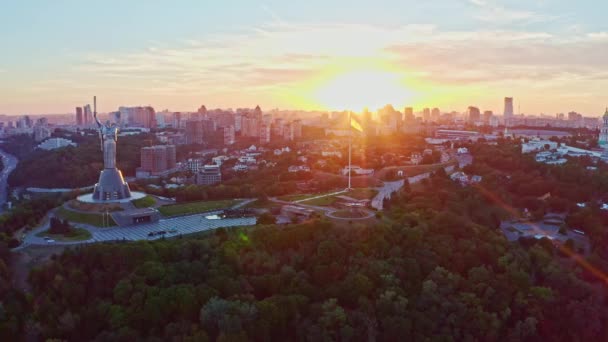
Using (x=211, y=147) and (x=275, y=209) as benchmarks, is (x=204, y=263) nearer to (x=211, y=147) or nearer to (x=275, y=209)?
(x=275, y=209)

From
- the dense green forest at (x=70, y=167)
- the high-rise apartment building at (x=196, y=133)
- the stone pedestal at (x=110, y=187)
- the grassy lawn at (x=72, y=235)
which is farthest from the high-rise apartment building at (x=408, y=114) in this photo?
the grassy lawn at (x=72, y=235)

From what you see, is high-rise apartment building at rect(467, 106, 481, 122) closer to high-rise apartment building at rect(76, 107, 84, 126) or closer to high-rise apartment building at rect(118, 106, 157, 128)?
high-rise apartment building at rect(118, 106, 157, 128)

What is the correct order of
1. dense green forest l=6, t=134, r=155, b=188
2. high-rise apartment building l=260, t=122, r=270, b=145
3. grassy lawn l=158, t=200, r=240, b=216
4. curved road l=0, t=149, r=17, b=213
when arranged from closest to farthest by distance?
grassy lawn l=158, t=200, r=240, b=216 → curved road l=0, t=149, r=17, b=213 → dense green forest l=6, t=134, r=155, b=188 → high-rise apartment building l=260, t=122, r=270, b=145

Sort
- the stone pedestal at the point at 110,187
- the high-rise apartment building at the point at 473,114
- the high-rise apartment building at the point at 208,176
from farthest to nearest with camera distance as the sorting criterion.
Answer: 1. the high-rise apartment building at the point at 473,114
2. the high-rise apartment building at the point at 208,176
3. the stone pedestal at the point at 110,187

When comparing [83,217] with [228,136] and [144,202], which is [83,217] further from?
[228,136]

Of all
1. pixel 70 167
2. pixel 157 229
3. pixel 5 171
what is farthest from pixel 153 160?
pixel 157 229

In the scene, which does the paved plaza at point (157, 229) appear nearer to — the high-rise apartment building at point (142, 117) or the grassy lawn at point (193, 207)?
the grassy lawn at point (193, 207)

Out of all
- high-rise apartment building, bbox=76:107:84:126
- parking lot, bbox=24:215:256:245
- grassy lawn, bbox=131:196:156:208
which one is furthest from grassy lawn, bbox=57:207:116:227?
high-rise apartment building, bbox=76:107:84:126
